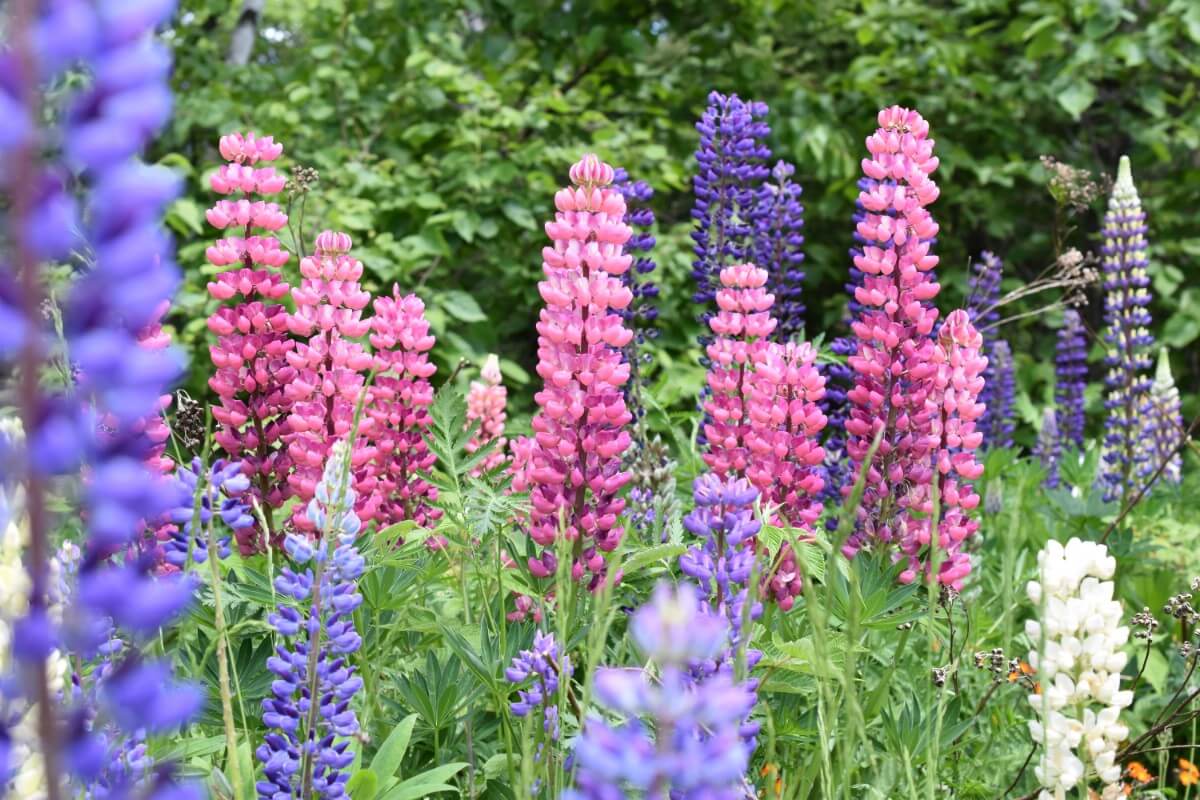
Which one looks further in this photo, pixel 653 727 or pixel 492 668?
pixel 492 668

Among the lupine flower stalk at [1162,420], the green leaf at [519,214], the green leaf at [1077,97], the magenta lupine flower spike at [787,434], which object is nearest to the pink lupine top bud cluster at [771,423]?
the magenta lupine flower spike at [787,434]

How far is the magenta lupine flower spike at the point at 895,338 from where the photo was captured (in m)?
2.24

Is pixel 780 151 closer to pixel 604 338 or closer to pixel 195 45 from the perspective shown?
pixel 195 45

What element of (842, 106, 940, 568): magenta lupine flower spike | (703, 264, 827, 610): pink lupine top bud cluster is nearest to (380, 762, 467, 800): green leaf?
(703, 264, 827, 610): pink lupine top bud cluster

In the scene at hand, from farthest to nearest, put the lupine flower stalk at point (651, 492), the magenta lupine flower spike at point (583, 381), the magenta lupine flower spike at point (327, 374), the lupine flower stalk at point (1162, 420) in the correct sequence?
the lupine flower stalk at point (1162, 420) < the lupine flower stalk at point (651, 492) < the magenta lupine flower spike at point (327, 374) < the magenta lupine flower spike at point (583, 381)

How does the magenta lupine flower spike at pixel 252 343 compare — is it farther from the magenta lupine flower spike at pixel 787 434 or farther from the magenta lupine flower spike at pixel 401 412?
the magenta lupine flower spike at pixel 787 434

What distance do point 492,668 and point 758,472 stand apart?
72 cm

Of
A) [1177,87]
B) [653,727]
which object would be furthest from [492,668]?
[1177,87]

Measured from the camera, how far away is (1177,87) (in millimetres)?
8031

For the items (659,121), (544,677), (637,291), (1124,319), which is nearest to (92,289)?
(544,677)

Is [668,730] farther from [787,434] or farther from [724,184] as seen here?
[724,184]

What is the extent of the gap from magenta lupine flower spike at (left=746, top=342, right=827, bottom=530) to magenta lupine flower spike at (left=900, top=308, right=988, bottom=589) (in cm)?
19

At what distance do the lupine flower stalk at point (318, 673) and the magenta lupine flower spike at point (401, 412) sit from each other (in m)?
0.93

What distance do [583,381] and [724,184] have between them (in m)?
1.27
